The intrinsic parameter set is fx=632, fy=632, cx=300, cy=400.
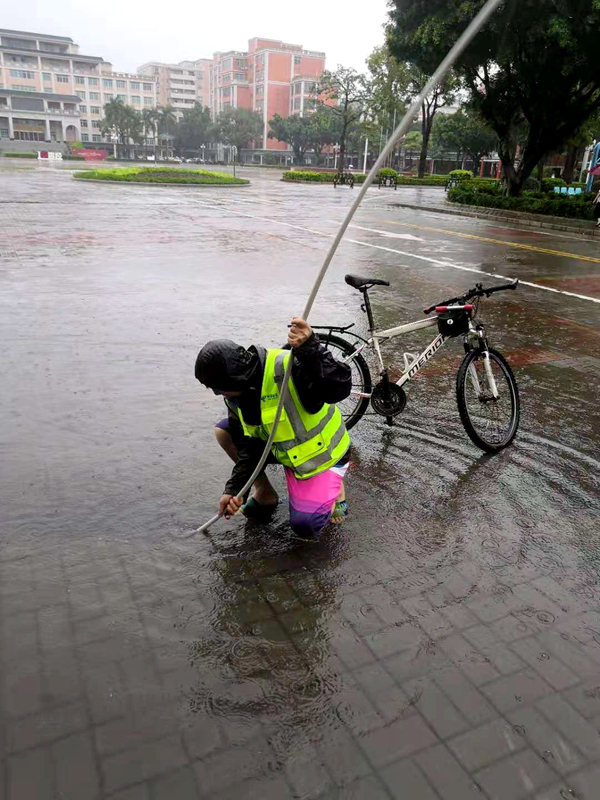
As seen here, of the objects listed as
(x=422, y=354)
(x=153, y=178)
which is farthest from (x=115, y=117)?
(x=422, y=354)

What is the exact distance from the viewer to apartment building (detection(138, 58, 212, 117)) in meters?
132

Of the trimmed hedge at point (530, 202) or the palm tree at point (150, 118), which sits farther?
the palm tree at point (150, 118)

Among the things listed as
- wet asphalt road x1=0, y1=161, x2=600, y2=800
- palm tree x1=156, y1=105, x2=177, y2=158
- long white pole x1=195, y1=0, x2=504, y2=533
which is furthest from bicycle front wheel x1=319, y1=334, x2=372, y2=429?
palm tree x1=156, y1=105, x2=177, y2=158

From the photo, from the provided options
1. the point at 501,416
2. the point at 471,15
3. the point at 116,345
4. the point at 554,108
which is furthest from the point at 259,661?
the point at 554,108

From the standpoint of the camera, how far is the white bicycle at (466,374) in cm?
415

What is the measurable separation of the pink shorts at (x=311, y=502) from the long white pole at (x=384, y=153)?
243mm

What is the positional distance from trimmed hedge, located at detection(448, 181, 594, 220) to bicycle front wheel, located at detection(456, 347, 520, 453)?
1850cm

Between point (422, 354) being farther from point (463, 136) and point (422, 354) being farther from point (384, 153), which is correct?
point (463, 136)

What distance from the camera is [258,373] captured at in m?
2.96

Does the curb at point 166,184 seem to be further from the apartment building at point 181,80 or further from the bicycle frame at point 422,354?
the apartment building at point 181,80

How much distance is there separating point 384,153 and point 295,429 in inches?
54.0

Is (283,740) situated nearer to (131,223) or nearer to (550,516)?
(550,516)

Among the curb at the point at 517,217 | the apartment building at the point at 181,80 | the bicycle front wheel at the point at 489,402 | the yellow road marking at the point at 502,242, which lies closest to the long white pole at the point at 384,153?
the bicycle front wheel at the point at 489,402

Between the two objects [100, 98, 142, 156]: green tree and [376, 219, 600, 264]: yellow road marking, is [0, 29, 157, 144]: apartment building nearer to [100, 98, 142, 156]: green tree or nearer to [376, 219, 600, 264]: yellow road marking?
[100, 98, 142, 156]: green tree
